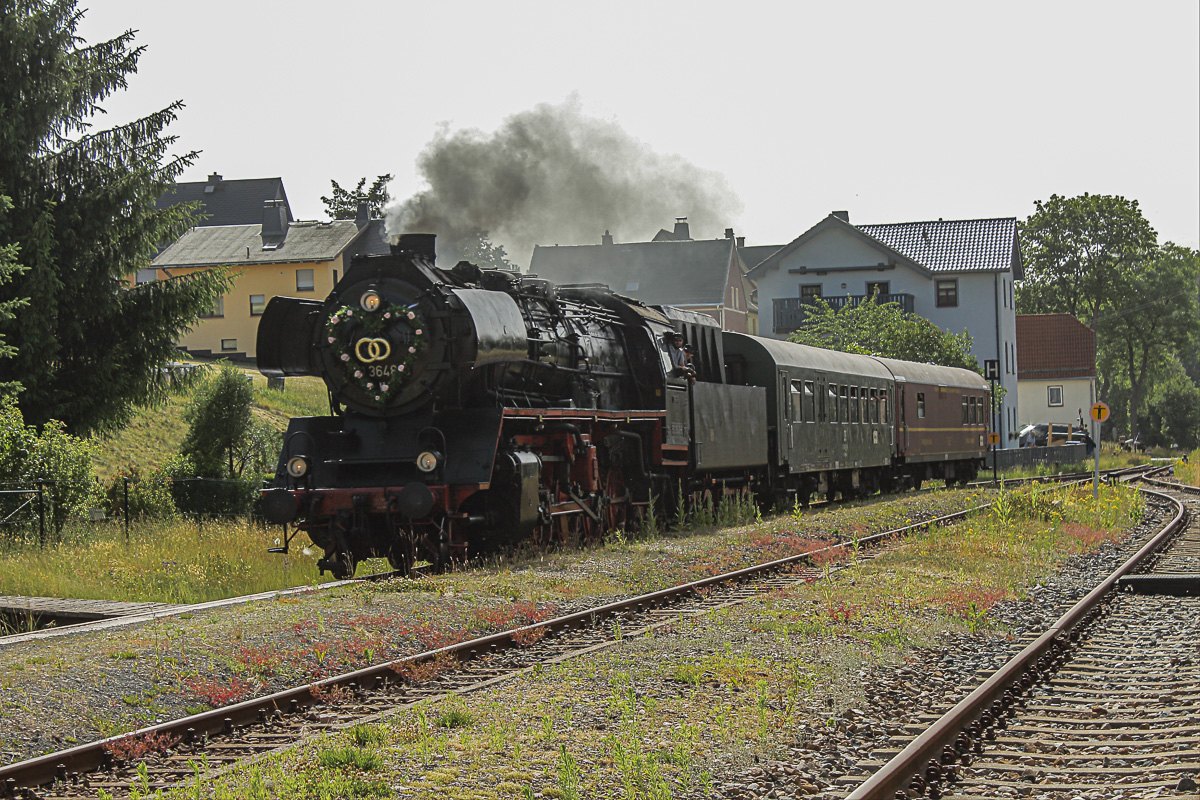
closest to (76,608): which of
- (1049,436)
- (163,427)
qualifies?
(163,427)

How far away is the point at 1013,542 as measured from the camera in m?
18.1

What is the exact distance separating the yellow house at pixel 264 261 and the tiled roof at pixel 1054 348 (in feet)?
120

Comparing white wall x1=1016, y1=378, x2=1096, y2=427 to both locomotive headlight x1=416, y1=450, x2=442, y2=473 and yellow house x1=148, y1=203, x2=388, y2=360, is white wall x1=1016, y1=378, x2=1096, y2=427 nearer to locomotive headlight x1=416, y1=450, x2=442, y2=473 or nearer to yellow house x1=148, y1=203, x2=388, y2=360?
yellow house x1=148, y1=203, x2=388, y2=360

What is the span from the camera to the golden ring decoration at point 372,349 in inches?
606

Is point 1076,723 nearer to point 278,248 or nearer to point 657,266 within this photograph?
A: point 278,248

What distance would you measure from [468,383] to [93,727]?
8.28 meters

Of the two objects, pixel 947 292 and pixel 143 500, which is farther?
pixel 947 292

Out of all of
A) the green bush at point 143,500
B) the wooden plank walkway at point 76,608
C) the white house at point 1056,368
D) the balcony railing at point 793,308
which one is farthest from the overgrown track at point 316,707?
the white house at point 1056,368

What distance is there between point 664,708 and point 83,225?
647 inches

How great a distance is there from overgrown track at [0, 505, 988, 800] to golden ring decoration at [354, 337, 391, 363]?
435cm

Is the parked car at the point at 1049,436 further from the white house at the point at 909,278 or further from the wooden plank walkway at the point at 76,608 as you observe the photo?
the wooden plank walkway at the point at 76,608

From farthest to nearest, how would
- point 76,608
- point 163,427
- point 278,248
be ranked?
1. point 278,248
2. point 163,427
3. point 76,608

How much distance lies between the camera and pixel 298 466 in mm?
15117

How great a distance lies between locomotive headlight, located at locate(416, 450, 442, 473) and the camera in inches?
580
